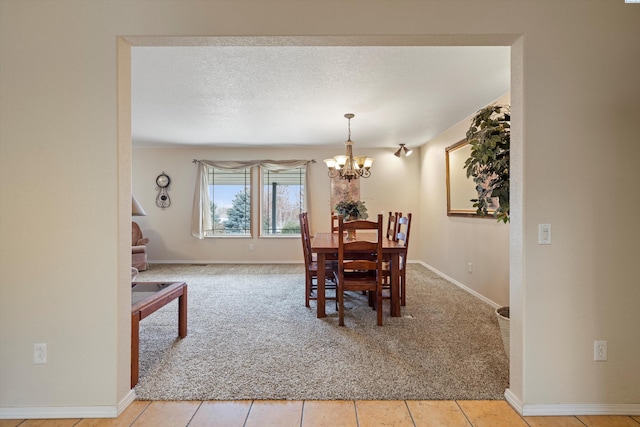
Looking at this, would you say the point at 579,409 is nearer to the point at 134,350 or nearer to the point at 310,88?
the point at 134,350

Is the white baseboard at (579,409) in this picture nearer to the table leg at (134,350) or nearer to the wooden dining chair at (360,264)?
the wooden dining chair at (360,264)

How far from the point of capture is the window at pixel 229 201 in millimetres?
6258

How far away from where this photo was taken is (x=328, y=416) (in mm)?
1675

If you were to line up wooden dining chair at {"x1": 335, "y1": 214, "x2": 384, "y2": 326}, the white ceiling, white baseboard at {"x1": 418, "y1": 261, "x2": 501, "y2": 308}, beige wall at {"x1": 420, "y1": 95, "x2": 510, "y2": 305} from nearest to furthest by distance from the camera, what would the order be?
the white ceiling < wooden dining chair at {"x1": 335, "y1": 214, "x2": 384, "y2": 326} < beige wall at {"x1": 420, "y1": 95, "x2": 510, "y2": 305} < white baseboard at {"x1": 418, "y1": 261, "x2": 501, "y2": 308}

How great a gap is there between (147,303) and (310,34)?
196cm

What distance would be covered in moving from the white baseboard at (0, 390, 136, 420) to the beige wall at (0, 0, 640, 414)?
0.02 metres

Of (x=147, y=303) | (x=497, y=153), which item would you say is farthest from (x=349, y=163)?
(x=147, y=303)

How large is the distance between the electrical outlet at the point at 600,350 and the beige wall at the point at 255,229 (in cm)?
455

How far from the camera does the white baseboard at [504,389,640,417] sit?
5.56 feet

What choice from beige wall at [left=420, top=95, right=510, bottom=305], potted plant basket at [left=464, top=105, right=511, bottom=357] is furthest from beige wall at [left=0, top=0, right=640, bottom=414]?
beige wall at [left=420, top=95, right=510, bottom=305]

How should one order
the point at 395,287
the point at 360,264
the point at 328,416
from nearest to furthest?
1. the point at 328,416
2. the point at 360,264
3. the point at 395,287

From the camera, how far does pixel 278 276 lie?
505 cm

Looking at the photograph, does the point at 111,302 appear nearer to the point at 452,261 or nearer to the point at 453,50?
the point at 453,50

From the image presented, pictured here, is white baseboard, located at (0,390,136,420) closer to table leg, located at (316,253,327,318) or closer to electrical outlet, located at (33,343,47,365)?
electrical outlet, located at (33,343,47,365)
